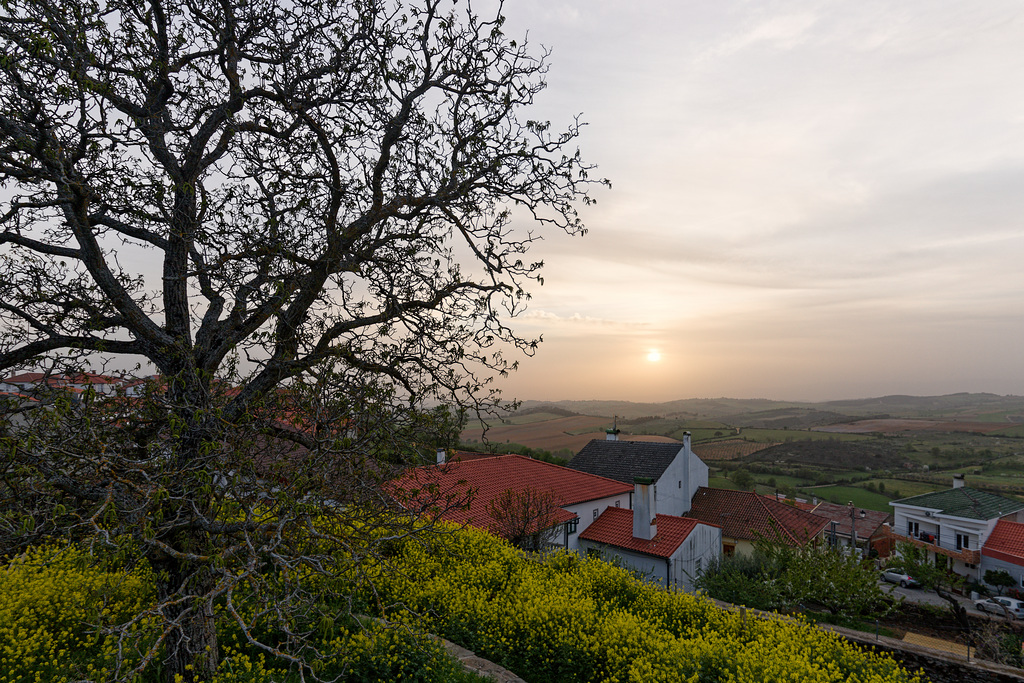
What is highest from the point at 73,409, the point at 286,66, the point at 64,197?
the point at 286,66

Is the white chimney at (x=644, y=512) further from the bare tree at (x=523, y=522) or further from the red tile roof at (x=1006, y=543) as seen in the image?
the red tile roof at (x=1006, y=543)

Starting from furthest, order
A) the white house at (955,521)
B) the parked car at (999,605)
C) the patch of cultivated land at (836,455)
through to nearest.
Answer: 1. the patch of cultivated land at (836,455)
2. the white house at (955,521)
3. the parked car at (999,605)

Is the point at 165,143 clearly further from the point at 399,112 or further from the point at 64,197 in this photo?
the point at 399,112

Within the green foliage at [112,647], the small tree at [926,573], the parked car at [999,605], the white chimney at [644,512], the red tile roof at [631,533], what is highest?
the green foliage at [112,647]

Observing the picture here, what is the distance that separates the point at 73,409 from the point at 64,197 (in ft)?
8.76

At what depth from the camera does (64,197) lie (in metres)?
5.54

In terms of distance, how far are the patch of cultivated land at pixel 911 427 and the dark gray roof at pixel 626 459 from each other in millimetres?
104490

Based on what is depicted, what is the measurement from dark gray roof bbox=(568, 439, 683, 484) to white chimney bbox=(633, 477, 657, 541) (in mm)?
11686

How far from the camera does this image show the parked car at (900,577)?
33.4 metres

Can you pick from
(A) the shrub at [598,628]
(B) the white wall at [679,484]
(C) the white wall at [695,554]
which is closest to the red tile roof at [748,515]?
(B) the white wall at [679,484]

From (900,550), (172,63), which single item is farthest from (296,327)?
(900,550)

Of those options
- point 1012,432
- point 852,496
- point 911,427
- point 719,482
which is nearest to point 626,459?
point 719,482

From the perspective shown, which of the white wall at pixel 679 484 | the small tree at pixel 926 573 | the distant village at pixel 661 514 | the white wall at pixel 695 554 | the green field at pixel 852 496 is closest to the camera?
the distant village at pixel 661 514

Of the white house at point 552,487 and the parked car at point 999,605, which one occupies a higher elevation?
the white house at point 552,487
